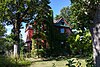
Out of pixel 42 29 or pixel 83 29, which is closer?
pixel 83 29

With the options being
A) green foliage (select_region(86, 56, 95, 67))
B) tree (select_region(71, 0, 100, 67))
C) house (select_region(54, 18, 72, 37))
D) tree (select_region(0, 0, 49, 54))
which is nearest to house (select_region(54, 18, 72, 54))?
house (select_region(54, 18, 72, 37))

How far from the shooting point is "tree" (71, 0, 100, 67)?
5.50m

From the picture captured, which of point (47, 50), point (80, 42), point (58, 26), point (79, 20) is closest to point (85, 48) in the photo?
point (80, 42)

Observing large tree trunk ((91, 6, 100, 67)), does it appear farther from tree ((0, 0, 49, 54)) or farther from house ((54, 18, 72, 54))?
house ((54, 18, 72, 54))

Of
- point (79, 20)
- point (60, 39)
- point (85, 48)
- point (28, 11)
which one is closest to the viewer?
point (79, 20)

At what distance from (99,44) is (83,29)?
1380 millimetres

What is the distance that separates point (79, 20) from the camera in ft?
22.0

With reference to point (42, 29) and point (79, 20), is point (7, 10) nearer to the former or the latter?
point (42, 29)

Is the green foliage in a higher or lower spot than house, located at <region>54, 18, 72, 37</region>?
lower

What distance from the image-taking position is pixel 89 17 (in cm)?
647

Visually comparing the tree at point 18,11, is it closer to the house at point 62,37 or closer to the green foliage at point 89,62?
the house at point 62,37

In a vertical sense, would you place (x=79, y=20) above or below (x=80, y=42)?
above

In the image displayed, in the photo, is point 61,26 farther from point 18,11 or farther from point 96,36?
point 96,36

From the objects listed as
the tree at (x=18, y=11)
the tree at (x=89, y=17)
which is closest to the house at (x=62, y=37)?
the tree at (x=18, y=11)
